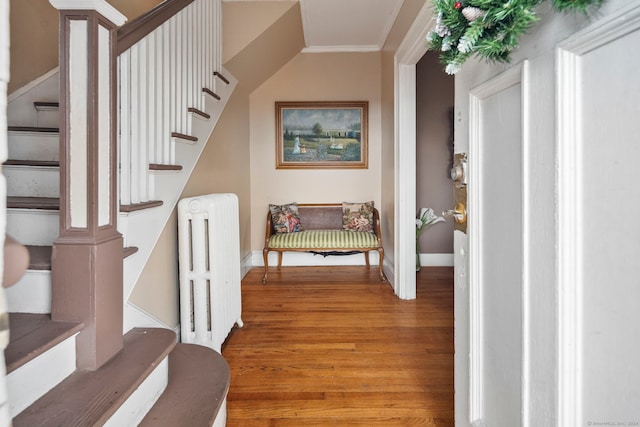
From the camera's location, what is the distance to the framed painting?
431 centimetres

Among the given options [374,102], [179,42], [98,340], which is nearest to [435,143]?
[374,102]

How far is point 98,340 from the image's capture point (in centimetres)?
113

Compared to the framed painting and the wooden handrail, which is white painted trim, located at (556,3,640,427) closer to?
the wooden handrail

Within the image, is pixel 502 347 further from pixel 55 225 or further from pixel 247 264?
pixel 247 264

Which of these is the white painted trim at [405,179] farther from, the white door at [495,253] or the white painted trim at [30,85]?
the white painted trim at [30,85]

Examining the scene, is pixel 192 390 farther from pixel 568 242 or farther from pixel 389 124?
pixel 389 124

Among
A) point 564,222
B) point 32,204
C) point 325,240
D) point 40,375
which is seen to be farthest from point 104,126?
point 325,240

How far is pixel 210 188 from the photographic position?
2.71m

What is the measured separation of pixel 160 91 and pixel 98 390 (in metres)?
1.31

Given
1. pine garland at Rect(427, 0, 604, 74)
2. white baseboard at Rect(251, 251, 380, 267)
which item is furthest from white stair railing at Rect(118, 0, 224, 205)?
white baseboard at Rect(251, 251, 380, 267)

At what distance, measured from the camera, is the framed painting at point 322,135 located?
170 inches

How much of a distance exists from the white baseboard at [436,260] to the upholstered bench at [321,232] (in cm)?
71

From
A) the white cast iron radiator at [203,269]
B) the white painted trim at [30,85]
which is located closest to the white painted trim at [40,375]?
the white cast iron radiator at [203,269]

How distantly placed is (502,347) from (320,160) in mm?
3605
